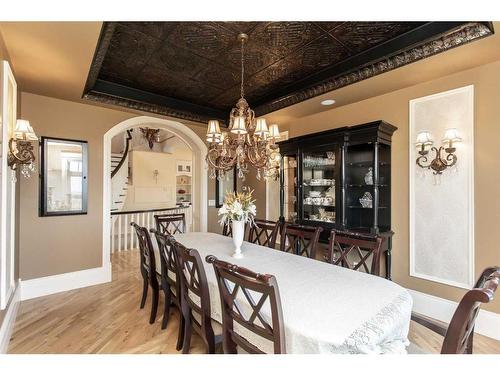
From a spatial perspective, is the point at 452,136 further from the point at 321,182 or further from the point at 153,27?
the point at 153,27

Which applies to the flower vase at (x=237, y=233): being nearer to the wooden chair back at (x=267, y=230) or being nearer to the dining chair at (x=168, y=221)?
the wooden chair back at (x=267, y=230)

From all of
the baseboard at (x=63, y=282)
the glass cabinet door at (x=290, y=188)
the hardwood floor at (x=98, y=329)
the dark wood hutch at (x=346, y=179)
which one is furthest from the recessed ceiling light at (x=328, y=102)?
the baseboard at (x=63, y=282)

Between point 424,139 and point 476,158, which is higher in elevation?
point 424,139

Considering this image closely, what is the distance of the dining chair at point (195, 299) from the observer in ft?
5.34

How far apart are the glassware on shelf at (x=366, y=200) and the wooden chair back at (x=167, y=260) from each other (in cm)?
234

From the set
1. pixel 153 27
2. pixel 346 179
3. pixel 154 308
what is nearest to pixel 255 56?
pixel 153 27

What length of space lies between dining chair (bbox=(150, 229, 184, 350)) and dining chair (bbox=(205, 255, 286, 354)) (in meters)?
0.68

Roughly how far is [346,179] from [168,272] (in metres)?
2.30

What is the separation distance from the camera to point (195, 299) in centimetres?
185

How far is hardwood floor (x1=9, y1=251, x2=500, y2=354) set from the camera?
218 cm

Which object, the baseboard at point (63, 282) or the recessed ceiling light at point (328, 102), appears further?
the recessed ceiling light at point (328, 102)

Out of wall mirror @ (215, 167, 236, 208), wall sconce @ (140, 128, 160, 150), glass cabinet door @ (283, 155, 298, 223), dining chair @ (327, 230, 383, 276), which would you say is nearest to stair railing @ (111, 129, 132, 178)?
wall sconce @ (140, 128, 160, 150)
